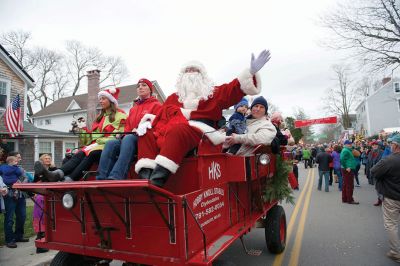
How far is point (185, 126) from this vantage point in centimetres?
310

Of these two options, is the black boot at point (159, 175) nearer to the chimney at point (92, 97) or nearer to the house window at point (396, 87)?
the chimney at point (92, 97)

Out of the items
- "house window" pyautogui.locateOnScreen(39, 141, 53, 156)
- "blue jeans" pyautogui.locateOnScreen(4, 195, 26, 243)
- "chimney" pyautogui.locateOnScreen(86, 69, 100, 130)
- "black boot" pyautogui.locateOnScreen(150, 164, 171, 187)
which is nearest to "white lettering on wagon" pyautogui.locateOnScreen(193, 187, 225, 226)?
"black boot" pyautogui.locateOnScreen(150, 164, 171, 187)

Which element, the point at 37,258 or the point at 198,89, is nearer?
the point at 198,89

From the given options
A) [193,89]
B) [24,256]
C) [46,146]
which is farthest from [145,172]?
[46,146]

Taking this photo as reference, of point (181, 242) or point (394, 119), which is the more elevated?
→ point (394, 119)

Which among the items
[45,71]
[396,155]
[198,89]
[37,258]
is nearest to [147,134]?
[198,89]

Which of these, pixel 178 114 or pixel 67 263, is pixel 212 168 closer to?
pixel 178 114

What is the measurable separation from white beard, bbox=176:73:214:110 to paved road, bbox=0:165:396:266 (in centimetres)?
186

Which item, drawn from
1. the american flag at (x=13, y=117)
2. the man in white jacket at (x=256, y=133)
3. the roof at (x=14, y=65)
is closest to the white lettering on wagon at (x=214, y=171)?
the man in white jacket at (x=256, y=133)

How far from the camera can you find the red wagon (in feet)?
8.63

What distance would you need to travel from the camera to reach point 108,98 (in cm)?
445

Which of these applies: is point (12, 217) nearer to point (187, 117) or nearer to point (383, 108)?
point (187, 117)

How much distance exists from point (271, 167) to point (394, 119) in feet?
141

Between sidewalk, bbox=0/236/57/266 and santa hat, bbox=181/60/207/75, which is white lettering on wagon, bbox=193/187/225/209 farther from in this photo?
sidewalk, bbox=0/236/57/266
